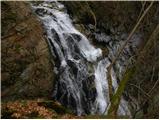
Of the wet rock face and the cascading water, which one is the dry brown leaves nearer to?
the wet rock face

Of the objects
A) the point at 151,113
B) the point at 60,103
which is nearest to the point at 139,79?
the point at 60,103

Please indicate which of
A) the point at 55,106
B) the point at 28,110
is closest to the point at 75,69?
the point at 55,106

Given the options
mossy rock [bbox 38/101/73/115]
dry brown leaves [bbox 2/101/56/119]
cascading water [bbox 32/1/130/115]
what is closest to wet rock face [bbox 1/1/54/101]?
cascading water [bbox 32/1/130/115]

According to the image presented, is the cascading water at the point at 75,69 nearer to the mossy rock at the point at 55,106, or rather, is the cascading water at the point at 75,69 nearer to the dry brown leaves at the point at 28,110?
the mossy rock at the point at 55,106

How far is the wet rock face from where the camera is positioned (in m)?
10.2

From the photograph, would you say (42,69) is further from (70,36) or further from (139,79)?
(139,79)

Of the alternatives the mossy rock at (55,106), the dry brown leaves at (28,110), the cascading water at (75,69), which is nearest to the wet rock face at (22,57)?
the cascading water at (75,69)

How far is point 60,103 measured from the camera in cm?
1089

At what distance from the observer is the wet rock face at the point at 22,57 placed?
10.2 m

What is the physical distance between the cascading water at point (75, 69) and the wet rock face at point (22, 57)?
1.38 feet

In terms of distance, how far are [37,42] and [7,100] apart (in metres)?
1.97

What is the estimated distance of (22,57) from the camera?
33.9 feet

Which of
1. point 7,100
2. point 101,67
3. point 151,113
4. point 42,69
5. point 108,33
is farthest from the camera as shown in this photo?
point 108,33

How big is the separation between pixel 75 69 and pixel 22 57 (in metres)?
1.84
